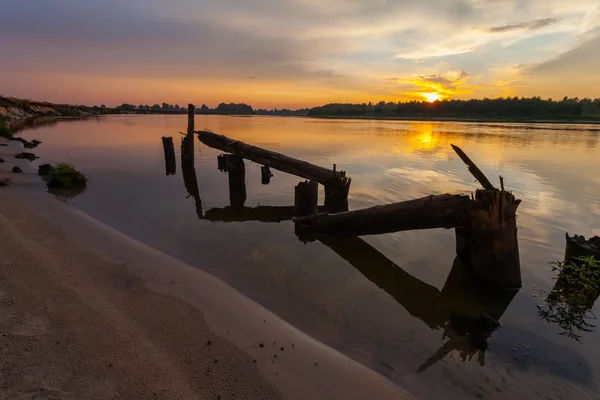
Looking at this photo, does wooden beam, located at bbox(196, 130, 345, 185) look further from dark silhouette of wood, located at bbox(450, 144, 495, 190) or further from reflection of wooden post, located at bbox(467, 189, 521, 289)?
reflection of wooden post, located at bbox(467, 189, 521, 289)

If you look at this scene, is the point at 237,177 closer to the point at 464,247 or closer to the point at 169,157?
the point at 169,157

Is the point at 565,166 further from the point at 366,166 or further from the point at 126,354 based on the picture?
the point at 126,354

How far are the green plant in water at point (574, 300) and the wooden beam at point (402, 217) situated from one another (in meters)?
2.02

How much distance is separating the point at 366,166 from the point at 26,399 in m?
19.6

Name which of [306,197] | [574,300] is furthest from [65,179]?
[574,300]

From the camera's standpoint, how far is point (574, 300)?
19.3 feet

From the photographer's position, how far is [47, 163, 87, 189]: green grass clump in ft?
41.2

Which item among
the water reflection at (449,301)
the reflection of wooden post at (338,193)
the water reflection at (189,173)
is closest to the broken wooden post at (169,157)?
the water reflection at (189,173)

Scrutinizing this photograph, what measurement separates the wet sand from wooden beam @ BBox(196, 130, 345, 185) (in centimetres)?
691

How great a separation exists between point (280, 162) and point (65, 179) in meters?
8.64

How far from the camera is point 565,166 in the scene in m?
21.1

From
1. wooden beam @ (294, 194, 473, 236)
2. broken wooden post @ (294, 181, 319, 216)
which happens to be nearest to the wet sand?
wooden beam @ (294, 194, 473, 236)

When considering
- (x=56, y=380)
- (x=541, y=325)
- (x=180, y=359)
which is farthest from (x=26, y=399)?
(x=541, y=325)

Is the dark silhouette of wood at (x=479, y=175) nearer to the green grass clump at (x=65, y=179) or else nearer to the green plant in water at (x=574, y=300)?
the green plant in water at (x=574, y=300)
